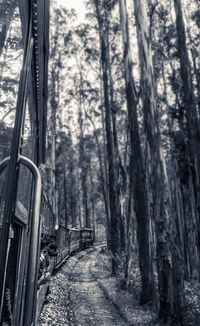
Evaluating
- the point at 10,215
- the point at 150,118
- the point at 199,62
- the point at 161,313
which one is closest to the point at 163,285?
the point at 161,313

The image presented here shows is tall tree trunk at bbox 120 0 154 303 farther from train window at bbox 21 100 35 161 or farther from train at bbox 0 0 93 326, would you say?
train at bbox 0 0 93 326

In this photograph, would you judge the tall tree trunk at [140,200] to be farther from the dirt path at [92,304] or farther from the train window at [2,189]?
the train window at [2,189]

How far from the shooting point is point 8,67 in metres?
1.26

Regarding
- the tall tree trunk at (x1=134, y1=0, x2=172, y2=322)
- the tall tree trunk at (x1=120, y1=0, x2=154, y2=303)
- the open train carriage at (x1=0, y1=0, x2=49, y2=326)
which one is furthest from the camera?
the tall tree trunk at (x1=120, y1=0, x2=154, y2=303)

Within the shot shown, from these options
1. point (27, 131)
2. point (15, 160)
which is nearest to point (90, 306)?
point (27, 131)

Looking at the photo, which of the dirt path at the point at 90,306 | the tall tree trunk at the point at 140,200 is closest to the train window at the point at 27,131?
the dirt path at the point at 90,306

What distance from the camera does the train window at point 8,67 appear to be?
119cm

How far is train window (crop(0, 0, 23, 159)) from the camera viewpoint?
3.92ft

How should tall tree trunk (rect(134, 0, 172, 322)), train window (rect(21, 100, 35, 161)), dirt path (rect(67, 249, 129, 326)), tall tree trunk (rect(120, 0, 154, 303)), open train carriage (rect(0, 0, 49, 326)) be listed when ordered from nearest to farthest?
open train carriage (rect(0, 0, 49, 326)) < train window (rect(21, 100, 35, 161)) < tall tree trunk (rect(134, 0, 172, 322)) < dirt path (rect(67, 249, 129, 326)) < tall tree trunk (rect(120, 0, 154, 303))

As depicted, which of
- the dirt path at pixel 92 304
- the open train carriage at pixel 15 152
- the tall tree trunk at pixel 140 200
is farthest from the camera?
the tall tree trunk at pixel 140 200

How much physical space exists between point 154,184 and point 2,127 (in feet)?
20.6

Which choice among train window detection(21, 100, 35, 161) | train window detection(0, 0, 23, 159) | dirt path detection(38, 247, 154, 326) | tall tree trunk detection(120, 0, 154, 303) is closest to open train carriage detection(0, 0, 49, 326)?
train window detection(0, 0, 23, 159)

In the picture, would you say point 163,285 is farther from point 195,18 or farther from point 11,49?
point 195,18

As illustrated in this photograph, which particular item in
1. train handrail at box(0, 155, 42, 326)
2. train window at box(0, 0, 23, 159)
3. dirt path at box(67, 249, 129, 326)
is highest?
train window at box(0, 0, 23, 159)
